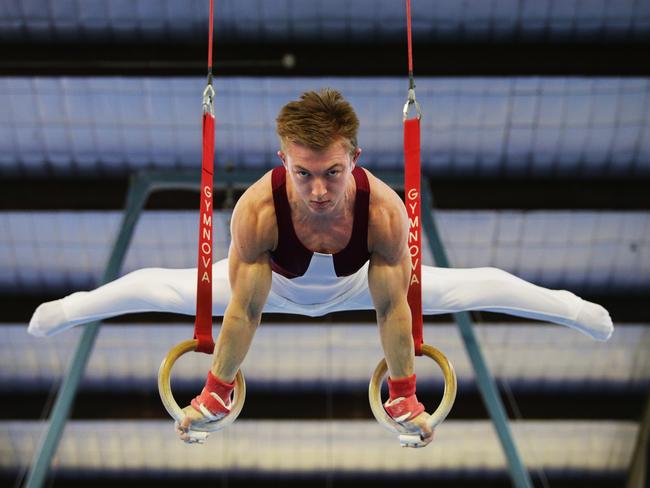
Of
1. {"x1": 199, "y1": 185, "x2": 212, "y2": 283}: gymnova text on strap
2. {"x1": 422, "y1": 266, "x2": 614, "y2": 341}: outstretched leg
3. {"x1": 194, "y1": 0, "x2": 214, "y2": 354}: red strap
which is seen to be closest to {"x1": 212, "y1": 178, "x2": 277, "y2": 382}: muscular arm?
{"x1": 194, "y1": 0, "x2": 214, "y2": 354}: red strap

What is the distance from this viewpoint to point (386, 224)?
3732 millimetres

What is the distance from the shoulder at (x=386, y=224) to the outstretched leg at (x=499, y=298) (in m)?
1.65

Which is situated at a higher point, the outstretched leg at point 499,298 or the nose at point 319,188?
the nose at point 319,188

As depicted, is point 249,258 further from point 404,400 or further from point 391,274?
point 404,400

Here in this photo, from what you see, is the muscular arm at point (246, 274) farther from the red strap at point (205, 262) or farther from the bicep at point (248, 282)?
the red strap at point (205, 262)

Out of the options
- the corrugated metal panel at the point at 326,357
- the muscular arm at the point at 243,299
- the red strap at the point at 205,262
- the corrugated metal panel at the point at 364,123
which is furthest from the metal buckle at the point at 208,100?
the corrugated metal panel at the point at 326,357

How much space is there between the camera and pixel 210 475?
1210 centimetres

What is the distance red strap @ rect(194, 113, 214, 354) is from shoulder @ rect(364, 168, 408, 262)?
767 mm

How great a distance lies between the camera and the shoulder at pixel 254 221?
3684 millimetres

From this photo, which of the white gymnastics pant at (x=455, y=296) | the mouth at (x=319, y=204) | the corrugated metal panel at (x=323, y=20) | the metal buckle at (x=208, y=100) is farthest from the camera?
the corrugated metal panel at (x=323, y=20)

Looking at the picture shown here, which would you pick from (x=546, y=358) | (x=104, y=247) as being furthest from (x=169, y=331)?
(x=546, y=358)

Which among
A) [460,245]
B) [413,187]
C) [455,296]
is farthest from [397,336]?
[460,245]

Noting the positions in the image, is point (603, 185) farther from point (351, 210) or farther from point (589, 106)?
point (351, 210)

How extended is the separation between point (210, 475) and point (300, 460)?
125cm
